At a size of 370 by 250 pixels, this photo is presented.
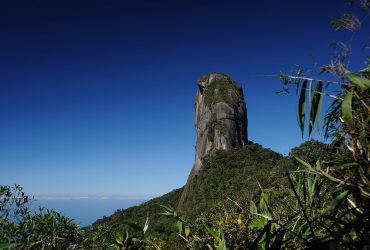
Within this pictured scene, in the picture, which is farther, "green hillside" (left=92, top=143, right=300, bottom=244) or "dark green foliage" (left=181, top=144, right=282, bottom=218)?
"dark green foliage" (left=181, top=144, right=282, bottom=218)

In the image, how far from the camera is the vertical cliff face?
70688mm

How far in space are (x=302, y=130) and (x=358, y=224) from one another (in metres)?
0.92

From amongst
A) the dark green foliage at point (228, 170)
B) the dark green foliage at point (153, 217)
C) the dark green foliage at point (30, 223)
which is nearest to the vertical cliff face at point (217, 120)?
the dark green foliage at point (228, 170)

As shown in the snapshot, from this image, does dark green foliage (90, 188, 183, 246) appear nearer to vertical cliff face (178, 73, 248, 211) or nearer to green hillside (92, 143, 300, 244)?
green hillside (92, 143, 300, 244)

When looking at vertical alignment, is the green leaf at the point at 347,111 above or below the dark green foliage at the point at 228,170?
below

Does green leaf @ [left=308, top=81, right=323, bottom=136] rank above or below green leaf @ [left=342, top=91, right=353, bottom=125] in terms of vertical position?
above

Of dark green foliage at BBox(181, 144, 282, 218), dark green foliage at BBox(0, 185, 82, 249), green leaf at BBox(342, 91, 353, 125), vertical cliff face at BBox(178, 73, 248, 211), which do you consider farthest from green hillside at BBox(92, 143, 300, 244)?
green leaf at BBox(342, 91, 353, 125)

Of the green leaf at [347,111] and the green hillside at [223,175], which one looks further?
the green hillside at [223,175]

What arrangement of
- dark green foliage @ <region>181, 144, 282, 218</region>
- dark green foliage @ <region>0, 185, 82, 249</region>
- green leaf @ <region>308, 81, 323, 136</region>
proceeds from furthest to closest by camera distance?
dark green foliage @ <region>181, 144, 282, 218</region>
dark green foliage @ <region>0, 185, 82, 249</region>
green leaf @ <region>308, 81, 323, 136</region>

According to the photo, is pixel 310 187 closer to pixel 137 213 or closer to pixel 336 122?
pixel 336 122

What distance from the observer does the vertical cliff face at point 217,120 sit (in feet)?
232

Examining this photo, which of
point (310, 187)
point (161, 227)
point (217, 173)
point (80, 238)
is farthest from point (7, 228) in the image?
point (217, 173)

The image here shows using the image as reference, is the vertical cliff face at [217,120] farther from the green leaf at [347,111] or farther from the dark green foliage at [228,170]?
the green leaf at [347,111]

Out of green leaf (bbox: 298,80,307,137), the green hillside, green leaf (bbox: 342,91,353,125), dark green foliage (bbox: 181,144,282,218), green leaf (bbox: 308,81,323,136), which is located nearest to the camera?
green leaf (bbox: 342,91,353,125)
